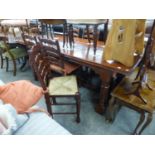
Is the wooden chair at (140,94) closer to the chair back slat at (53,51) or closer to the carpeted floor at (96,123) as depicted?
the carpeted floor at (96,123)

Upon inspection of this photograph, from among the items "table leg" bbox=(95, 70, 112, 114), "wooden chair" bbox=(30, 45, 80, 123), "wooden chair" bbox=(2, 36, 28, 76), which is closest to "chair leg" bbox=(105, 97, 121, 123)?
"table leg" bbox=(95, 70, 112, 114)

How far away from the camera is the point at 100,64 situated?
1.48 meters

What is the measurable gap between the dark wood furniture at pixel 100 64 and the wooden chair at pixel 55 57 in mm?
93

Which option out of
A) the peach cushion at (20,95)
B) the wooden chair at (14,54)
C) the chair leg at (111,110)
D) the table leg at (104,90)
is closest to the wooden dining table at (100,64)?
the table leg at (104,90)

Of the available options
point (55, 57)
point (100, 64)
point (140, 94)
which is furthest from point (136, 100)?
point (55, 57)

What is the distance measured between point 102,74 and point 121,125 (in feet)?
2.21

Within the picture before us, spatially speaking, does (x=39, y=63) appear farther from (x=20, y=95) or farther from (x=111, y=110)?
(x=111, y=110)

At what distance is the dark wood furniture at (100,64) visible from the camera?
4.63 feet

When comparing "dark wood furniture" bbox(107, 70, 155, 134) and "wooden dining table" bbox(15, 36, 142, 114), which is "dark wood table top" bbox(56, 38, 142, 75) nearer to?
"wooden dining table" bbox(15, 36, 142, 114)

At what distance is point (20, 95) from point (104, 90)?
2.87 ft

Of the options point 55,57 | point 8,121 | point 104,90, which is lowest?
point 104,90
